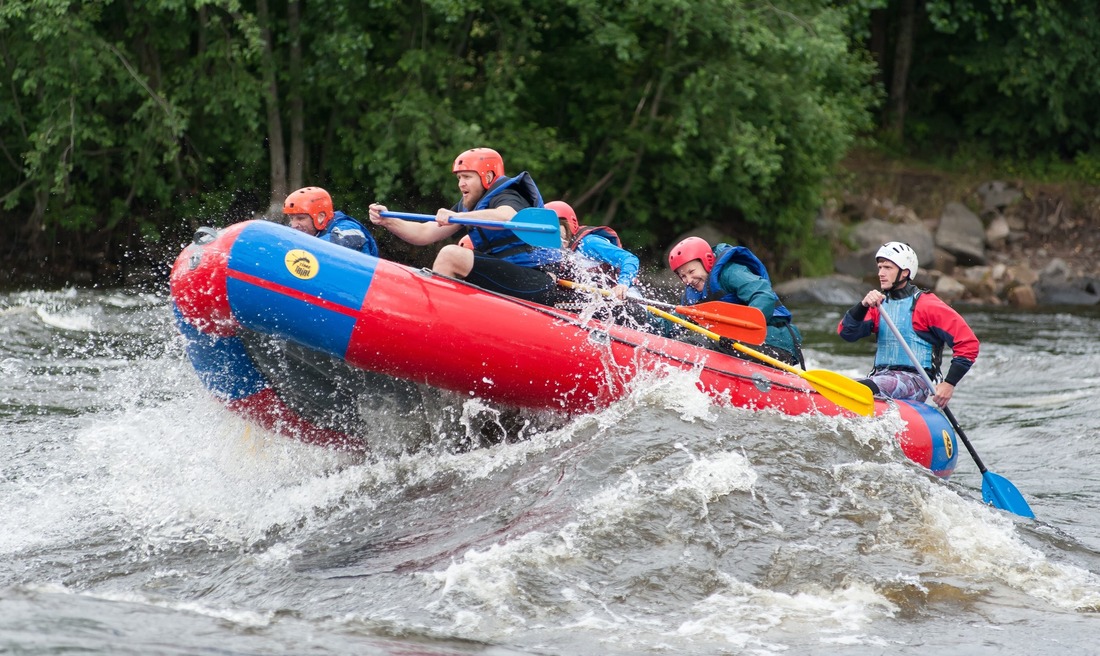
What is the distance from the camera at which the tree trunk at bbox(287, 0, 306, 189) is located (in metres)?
16.0

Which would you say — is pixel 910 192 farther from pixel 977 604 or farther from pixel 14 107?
pixel 977 604

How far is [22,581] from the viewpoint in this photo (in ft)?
15.9

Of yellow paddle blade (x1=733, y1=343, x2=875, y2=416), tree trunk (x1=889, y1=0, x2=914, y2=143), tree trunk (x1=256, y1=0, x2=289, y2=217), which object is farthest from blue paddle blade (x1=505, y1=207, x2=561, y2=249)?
tree trunk (x1=889, y1=0, x2=914, y2=143)

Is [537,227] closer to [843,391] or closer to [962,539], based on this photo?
[843,391]

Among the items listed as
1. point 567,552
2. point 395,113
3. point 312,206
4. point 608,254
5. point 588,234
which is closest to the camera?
point 567,552

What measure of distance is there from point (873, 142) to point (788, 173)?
13.9 feet

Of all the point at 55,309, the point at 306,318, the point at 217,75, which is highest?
the point at 217,75

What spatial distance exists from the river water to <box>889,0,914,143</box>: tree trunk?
1703 cm

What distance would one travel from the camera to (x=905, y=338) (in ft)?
23.6

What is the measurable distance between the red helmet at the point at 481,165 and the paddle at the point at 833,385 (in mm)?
1091

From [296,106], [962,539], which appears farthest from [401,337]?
[296,106]

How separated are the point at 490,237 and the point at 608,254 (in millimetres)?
1005

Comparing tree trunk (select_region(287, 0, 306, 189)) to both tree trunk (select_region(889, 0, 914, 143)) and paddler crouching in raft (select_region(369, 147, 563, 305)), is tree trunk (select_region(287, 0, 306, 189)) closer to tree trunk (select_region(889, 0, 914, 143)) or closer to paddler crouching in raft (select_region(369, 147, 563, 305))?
paddler crouching in raft (select_region(369, 147, 563, 305))

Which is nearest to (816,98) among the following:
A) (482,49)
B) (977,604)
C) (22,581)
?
(482,49)
